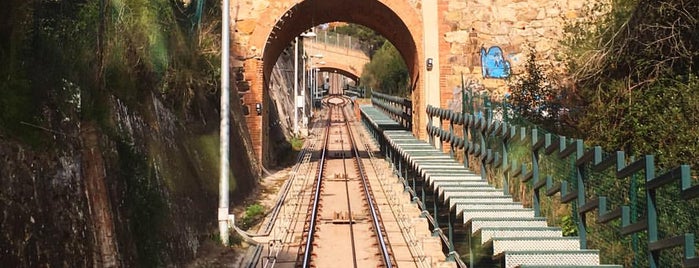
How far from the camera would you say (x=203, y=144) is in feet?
40.9

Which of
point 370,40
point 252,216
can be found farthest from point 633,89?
point 370,40

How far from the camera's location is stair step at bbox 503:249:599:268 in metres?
6.14

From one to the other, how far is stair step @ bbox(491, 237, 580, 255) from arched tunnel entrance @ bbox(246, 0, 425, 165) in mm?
11824

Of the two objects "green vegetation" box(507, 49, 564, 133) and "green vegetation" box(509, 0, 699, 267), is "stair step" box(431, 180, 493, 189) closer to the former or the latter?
"green vegetation" box(509, 0, 699, 267)

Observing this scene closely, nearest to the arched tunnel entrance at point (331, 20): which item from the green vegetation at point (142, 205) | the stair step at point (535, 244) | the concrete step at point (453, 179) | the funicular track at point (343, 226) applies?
the funicular track at point (343, 226)

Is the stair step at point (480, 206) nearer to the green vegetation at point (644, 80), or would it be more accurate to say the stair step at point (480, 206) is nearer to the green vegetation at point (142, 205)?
the green vegetation at point (644, 80)

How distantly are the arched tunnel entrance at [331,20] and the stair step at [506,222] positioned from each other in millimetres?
10818

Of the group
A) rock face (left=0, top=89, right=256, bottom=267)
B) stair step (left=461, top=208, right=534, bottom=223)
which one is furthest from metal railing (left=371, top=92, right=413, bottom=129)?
stair step (left=461, top=208, right=534, bottom=223)

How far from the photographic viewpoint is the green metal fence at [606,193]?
5.14 metres

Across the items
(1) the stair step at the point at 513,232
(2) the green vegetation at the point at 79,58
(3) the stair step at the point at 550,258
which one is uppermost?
(2) the green vegetation at the point at 79,58

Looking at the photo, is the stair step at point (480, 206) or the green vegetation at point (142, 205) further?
the stair step at point (480, 206)

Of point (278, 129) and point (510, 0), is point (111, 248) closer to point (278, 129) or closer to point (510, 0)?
point (510, 0)

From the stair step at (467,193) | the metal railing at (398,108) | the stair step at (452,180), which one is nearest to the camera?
the stair step at (467,193)

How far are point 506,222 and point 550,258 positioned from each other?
142cm
